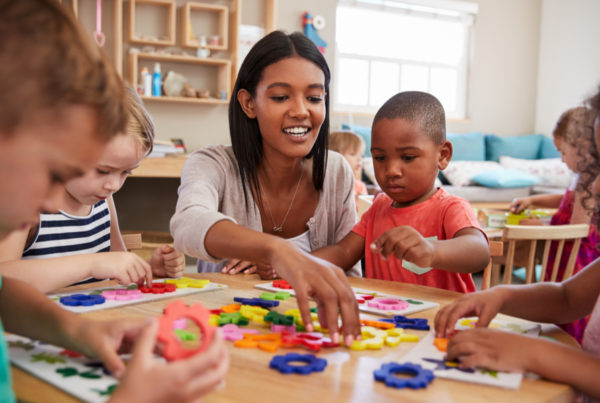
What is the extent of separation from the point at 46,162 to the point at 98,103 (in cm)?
8

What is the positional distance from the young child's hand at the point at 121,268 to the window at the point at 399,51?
4.68 meters

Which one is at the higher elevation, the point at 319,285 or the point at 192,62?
the point at 192,62

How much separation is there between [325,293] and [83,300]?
489 mm

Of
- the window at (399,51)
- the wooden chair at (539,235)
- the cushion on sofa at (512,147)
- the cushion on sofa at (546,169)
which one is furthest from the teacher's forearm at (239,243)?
the cushion on sofa at (512,147)

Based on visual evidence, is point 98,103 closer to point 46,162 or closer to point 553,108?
point 46,162

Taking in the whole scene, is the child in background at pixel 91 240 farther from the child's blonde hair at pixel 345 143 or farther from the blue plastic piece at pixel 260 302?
the child's blonde hair at pixel 345 143

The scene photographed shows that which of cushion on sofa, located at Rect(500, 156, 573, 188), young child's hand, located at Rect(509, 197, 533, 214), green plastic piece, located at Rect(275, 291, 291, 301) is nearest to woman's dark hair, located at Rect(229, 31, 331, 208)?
green plastic piece, located at Rect(275, 291, 291, 301)

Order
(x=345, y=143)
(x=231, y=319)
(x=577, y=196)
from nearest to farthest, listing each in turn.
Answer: (x=231, y=319) < (x=577, y=196) < (x=345, y=143)

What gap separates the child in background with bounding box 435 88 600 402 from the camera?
30.5 inches

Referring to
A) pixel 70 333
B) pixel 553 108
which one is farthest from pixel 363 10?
pixel 70 333

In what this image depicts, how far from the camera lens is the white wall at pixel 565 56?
20.3 ft

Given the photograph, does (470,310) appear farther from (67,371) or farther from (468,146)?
(468,146)

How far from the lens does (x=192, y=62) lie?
436 centimetres

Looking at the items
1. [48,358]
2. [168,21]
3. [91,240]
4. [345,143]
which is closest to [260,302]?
[48,358]
